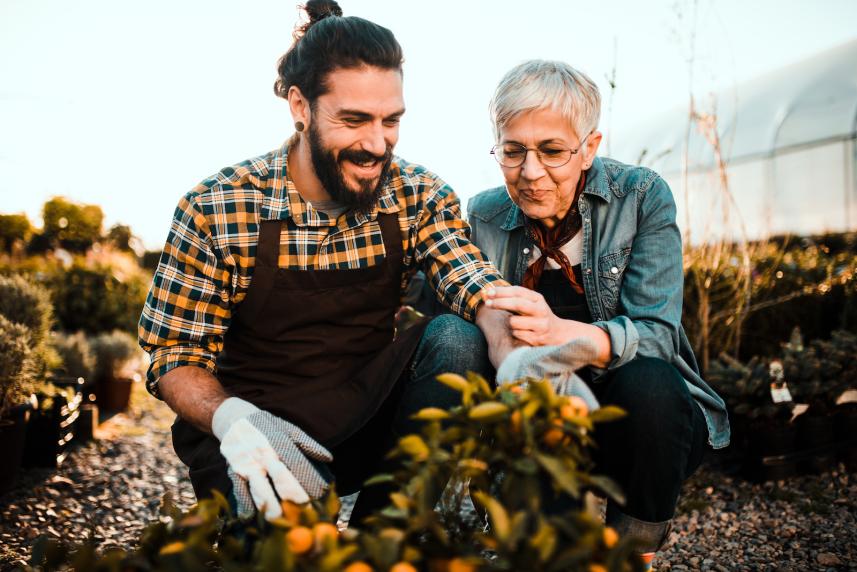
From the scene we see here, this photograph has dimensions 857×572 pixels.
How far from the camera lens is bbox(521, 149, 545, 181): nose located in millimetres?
2021

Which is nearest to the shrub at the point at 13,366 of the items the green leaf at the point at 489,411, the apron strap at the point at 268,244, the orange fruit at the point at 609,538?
the apron strap at the point at 268,244

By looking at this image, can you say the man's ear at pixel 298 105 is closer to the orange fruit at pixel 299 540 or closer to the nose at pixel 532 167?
Answer: the nose at pixel 532 167

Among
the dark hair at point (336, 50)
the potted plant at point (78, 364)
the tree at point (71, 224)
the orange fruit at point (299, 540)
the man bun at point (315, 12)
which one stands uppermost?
the tree at point (71, 224)

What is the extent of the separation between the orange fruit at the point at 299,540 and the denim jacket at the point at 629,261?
1048 millimetres

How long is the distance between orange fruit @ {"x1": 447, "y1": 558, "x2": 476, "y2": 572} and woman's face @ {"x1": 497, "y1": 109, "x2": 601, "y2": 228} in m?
1.35

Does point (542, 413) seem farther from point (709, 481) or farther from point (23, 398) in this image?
point (23, 398)

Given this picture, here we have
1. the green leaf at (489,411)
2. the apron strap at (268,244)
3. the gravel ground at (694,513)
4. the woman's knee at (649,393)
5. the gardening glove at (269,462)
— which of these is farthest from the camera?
the gravel ground at (694,513)

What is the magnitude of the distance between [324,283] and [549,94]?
33.5 inches

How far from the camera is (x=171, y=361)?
1.82 m

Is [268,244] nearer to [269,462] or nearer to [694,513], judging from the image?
[269,462]

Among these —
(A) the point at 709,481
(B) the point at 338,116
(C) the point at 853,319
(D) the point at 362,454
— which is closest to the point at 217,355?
(D) the point at 362,454

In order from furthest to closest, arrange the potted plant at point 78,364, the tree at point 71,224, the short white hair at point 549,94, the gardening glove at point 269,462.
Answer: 1. the tree at point 71,224
2. the potted plant at point 78,364
3. the short white hair at point 549,94
4. the gardening glove at point 269,462

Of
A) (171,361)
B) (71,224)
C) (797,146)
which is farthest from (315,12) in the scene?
(71,224)

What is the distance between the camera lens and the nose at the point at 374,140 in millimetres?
1912
